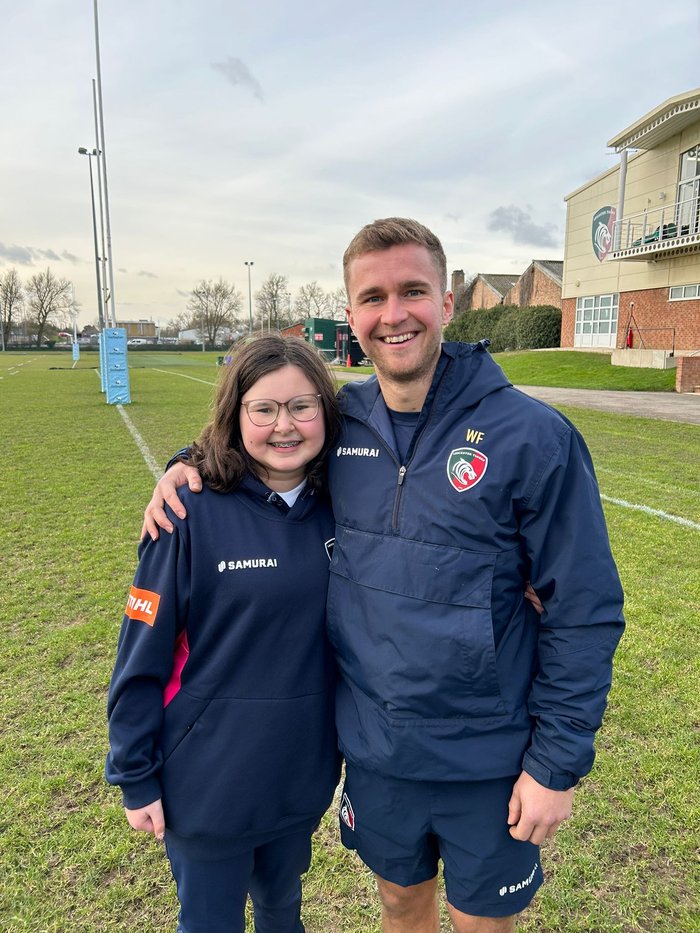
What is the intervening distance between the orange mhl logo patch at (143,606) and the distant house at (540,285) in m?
39.9

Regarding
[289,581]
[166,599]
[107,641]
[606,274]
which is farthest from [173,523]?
[606,274]

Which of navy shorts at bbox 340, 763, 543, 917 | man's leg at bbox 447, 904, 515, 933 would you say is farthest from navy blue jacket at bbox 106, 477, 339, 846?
man's leg at bbox 447, 904, 515, 933

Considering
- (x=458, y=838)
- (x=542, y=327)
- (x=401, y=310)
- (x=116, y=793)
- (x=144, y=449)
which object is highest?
(x=542, y=327)

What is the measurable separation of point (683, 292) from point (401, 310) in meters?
27.7

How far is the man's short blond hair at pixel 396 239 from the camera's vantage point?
1776 millimetres

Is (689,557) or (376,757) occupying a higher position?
(376,757)

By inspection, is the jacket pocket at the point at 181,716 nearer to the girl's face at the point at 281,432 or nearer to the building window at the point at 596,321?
the girl's face at the point at 281,432

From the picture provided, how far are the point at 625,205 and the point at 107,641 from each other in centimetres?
3130

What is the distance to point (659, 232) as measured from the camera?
25328 millimetres

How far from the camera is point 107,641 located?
4.17 m

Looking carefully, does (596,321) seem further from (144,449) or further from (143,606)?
(143,606)

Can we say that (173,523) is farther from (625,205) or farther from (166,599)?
(625,205)

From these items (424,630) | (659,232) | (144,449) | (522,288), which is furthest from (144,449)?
(522,288)

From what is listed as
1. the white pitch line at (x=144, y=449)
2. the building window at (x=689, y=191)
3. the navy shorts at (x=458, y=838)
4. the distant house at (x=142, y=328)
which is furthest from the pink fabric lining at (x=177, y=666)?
the distant house at (x=142, y=328)
